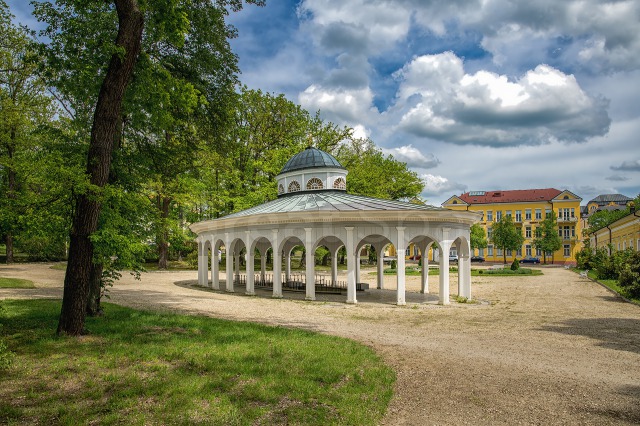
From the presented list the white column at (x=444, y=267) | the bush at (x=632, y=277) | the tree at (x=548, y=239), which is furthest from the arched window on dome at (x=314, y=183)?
the tree at (x=548, y=239)

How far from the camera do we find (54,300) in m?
15.7

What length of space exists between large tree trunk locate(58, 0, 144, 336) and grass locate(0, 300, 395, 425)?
749 mm

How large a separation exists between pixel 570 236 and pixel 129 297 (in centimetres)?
7102

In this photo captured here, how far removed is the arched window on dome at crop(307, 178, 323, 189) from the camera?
2506 cm

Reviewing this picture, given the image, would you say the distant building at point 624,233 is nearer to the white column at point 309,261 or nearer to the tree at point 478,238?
the tree at point 478,238

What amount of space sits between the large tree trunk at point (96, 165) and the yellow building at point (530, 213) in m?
66.2

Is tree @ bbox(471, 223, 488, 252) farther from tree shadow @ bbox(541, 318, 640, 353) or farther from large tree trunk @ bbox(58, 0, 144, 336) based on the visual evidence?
large tree trunk @ bbox(58, 0, 144, 336)

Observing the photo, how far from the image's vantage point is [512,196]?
73.3m

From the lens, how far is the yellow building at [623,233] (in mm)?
34188

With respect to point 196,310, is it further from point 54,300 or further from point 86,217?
point 86,217

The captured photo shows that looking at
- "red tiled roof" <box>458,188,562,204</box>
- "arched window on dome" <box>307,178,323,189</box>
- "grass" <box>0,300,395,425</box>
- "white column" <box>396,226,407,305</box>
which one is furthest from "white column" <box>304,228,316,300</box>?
"red tiled roof" <box>458,188,562,204</box>

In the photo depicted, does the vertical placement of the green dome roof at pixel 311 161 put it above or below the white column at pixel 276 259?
above

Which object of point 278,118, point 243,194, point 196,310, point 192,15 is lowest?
point 196,310

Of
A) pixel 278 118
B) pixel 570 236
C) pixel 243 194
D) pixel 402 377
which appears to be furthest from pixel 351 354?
pixel 570 236
